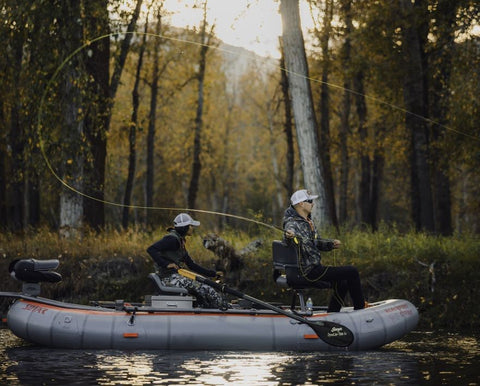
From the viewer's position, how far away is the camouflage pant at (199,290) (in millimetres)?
13227

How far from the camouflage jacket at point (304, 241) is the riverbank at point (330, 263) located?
383 cm

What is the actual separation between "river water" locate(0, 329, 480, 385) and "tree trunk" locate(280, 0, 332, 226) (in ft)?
21.8

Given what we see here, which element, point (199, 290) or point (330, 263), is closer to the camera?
point (199, 290)

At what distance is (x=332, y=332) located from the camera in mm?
12508

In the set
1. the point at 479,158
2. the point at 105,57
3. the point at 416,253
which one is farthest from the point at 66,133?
the point at 479,158

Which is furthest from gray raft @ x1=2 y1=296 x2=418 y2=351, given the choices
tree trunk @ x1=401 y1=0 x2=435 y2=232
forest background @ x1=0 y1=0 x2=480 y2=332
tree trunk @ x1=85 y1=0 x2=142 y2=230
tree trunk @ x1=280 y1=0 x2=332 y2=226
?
tree trunk @ x1=401 y1=0 x2=435 y2=232

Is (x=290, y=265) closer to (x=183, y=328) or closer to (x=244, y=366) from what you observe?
(x=183, y=328)

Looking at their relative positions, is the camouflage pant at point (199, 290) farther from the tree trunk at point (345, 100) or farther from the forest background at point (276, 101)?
the tree trunk at point (345, 100)

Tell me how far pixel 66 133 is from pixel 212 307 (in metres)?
5.99

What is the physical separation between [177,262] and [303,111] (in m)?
7.15

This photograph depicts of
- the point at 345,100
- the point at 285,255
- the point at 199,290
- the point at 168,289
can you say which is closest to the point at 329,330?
the point at 285,255

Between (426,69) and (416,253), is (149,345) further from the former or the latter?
(426,69)

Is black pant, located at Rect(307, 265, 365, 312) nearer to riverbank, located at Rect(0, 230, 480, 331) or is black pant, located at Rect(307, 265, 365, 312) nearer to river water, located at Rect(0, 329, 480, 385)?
river water, located at Rect(0, 329, 480, 385)

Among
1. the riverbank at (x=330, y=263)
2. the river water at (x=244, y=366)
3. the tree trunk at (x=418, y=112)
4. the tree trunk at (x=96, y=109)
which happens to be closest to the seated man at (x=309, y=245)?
the river water at (x=244, y=366)
